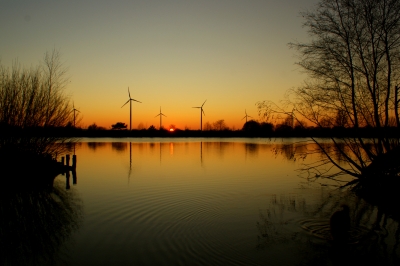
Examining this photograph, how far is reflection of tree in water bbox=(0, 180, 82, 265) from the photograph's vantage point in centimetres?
832

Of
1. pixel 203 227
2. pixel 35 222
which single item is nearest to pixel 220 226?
pixel 203 227

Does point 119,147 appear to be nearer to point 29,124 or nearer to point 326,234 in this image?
point 29,124

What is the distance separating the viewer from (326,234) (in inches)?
375

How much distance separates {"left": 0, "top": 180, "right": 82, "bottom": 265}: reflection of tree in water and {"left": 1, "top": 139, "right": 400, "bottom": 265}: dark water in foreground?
4cm

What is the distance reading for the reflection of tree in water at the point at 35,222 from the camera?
8320 mm

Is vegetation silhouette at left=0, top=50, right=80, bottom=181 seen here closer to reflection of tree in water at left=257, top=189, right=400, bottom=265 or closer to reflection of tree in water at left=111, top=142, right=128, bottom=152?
reflection of tree in water at left=257, top=189, right=400, bottom=265

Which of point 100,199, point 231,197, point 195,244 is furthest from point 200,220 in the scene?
point 100,199

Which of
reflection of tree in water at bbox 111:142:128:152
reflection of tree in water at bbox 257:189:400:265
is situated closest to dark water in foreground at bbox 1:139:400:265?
reflection of tree in water at bbox 257:189:400:265

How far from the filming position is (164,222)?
10953 mm

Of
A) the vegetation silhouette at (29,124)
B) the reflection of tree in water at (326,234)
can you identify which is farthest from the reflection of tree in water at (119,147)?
the reflection of tree in water at (326,234)

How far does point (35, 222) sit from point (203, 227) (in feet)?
19.2

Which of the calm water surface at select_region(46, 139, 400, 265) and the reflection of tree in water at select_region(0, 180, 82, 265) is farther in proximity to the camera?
the reflection of tree in water at select_region(0, 180, 82, 265)

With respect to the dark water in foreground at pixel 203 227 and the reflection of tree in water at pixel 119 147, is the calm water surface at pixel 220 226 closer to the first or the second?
the dark water in foreground at pixel 203 227

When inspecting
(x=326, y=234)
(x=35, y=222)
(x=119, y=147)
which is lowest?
(x=35, y=222)
